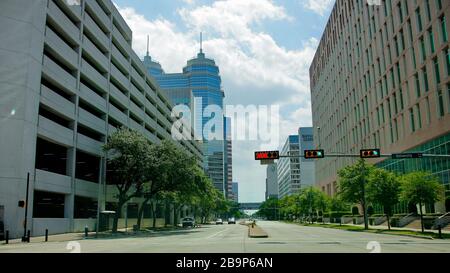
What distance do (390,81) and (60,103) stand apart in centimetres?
4780

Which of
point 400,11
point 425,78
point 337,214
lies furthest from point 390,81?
point 337,214

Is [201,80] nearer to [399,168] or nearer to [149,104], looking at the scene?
[149,104]

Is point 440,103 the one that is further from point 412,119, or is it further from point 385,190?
point 385,190

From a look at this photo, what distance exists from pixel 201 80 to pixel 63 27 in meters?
154

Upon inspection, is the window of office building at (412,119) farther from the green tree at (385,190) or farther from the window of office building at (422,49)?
the green tree at (385,190)

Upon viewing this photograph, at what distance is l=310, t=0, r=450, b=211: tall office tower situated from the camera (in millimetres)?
47625

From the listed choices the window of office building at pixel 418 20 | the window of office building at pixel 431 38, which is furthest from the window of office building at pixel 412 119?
the window of office building at pixel 418 20

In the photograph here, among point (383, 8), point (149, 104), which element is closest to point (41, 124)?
point (149, 104)

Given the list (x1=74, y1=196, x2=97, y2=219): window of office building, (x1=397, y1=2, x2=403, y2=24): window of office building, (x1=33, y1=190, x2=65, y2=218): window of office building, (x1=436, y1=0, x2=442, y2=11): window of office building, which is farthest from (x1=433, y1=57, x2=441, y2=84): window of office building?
(x1=74, y1=196, x2=97, y2=219): window of office building

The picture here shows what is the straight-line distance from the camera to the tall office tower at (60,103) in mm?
36062

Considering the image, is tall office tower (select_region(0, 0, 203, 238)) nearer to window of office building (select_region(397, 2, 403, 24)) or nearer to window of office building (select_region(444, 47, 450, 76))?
window of office building (select_region(444, 47, 450, 76))

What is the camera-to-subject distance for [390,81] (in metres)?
63.0

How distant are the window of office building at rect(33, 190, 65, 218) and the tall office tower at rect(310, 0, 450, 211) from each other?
146 ft
